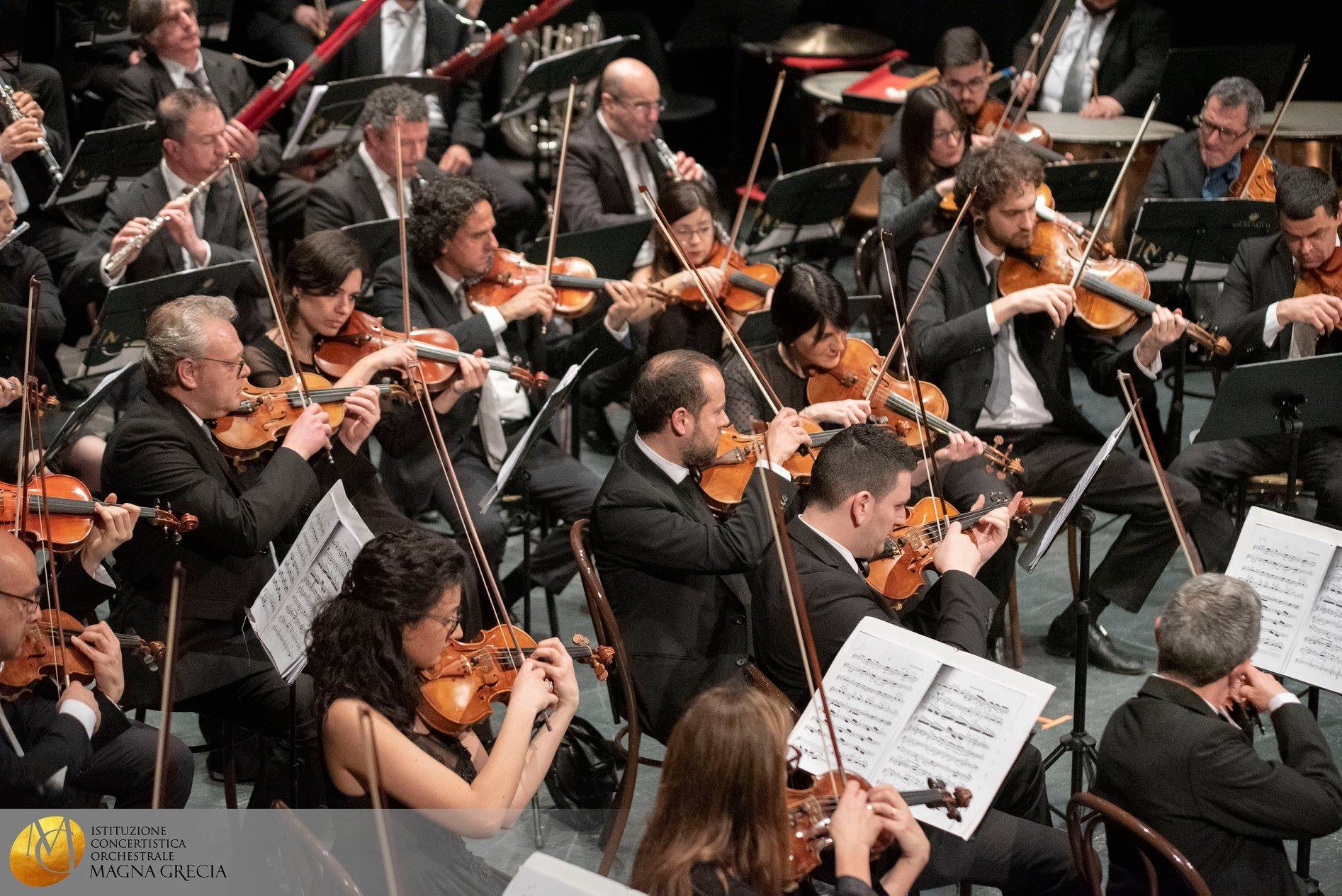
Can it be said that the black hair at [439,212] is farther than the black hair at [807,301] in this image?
Yes

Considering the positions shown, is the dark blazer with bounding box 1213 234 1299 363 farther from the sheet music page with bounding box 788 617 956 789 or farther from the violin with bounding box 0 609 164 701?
the violin with bounding box 0 609 164 701

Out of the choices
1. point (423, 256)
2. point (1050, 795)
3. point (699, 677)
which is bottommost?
point (1050, 795)

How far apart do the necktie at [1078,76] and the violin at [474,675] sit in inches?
207

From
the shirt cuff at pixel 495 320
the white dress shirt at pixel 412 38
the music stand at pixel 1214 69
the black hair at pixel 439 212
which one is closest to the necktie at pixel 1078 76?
the music stand at pixel 1214 69

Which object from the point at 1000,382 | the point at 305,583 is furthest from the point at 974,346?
the point at 305,583

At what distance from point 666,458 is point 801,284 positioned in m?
0.85

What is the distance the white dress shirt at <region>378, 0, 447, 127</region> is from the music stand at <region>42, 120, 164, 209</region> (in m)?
1.74

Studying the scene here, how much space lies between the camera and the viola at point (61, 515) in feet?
11.5

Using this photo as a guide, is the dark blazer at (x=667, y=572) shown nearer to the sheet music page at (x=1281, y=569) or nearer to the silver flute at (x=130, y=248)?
the sheet music page at (x=1281, y=569)

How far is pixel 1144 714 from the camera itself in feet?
9.69

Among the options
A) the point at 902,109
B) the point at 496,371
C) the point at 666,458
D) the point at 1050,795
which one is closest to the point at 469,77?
the point at 902,109

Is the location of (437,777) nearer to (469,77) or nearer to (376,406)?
(376,406)

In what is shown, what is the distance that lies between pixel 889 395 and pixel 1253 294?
1.64 m

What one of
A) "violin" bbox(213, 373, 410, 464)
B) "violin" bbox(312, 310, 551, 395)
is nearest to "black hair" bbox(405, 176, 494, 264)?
"violin" bbox(312, 310, 551, 395)
